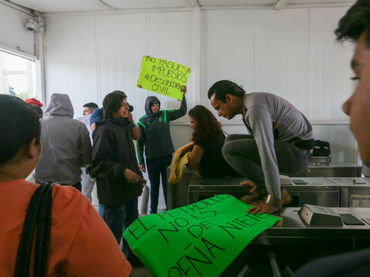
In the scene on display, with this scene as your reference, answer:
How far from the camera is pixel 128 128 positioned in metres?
2.45

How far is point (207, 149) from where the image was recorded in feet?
9.07

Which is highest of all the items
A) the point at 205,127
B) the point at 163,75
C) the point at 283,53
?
the point at 283,53

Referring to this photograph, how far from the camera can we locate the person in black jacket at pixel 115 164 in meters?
2.27

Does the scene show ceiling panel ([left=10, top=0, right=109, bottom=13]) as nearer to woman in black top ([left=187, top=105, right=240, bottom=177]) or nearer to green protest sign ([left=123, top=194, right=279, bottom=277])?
woman in black top ([left=187, top=105, right=240, bottom=177])

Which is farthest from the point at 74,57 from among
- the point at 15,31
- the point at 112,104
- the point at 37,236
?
the point at 37,236

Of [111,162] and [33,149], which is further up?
[33,149]

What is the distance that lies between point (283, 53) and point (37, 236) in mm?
4533

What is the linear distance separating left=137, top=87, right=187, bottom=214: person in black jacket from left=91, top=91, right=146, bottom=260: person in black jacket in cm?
168

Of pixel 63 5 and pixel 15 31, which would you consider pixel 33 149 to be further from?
pixel 63 5

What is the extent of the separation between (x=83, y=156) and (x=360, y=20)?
8.05 ft

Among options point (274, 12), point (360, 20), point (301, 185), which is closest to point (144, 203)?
point (301, 185)

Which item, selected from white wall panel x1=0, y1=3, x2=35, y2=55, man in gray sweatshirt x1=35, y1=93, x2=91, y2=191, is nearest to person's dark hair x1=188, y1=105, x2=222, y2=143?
man in gray sweatshirt x1=35, y1=93, x2=91, y2=191

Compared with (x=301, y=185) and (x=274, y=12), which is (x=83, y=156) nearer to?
(x=301, y=185)

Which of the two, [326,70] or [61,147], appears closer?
[61,147]
